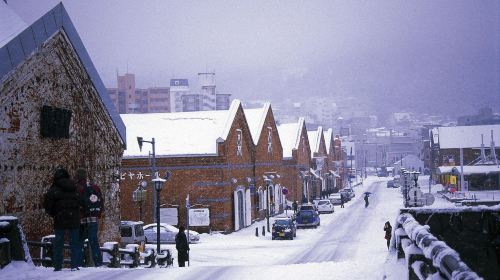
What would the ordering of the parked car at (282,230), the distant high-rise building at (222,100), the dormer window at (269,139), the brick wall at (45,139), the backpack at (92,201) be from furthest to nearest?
1. the distant high-rise building at (222,100)
2. the dormer window at (269,139)
3. the parked car at (282,230)
4. the brick wall at (45,139)
5. the backpack at (92,201)

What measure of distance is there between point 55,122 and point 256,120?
114 feet

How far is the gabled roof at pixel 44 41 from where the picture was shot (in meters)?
12.8

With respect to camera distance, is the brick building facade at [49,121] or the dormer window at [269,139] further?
the dormer window at [269,139]

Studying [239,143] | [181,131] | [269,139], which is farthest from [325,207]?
[181,131]

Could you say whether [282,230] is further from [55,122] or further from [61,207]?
[61,207]

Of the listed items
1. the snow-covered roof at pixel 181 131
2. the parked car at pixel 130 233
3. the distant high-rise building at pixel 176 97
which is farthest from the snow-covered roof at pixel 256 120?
the distant high-rise building at pixel 176 97

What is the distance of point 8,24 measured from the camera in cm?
1378

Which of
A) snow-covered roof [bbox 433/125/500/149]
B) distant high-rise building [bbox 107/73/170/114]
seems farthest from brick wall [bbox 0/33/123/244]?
distant high-rise building [bbox 107/73/170/114]

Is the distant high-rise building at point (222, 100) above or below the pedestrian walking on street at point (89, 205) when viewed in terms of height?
above

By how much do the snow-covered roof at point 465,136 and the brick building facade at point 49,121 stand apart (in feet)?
234

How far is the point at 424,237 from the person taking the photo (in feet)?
13.5

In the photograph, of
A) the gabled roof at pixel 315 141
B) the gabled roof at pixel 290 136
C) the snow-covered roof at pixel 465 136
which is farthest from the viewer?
the snow-covered roof at pixel 465 136

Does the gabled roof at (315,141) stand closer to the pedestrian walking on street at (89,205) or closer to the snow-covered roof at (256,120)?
the snow-covered roof at (256,120)

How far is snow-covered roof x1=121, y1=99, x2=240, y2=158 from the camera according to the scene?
3819cm
